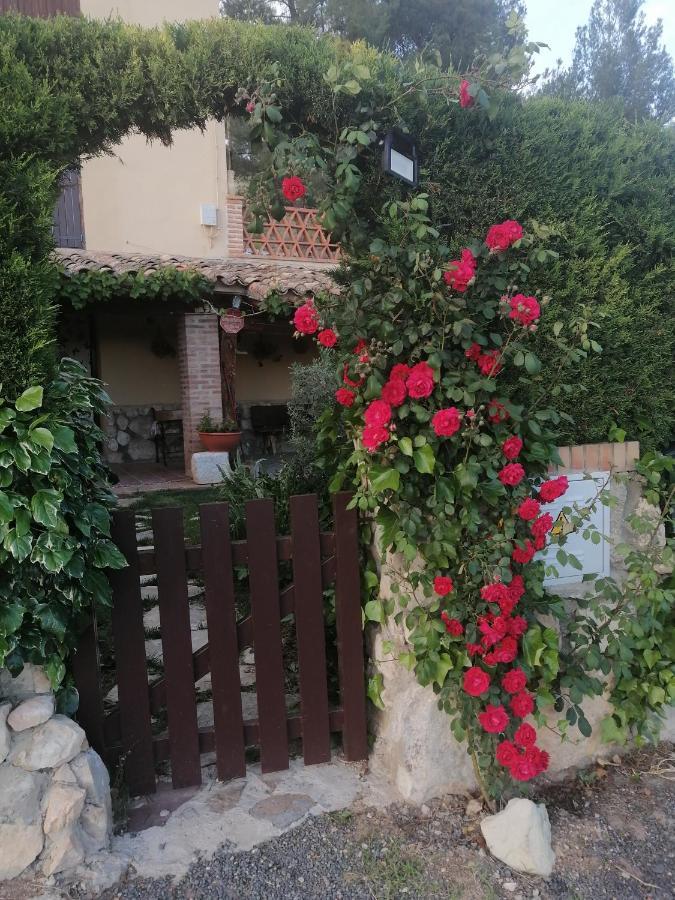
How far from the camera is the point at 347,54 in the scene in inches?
90.7

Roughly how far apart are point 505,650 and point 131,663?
1.26 m

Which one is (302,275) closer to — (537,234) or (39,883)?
(537,234)

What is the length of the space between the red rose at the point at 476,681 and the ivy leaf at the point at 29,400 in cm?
151

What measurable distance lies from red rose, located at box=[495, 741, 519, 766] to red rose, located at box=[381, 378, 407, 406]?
1119 mm

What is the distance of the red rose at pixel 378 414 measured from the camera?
1868mm

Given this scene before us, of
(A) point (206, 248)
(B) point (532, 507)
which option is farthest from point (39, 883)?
(A) point (206, 248)

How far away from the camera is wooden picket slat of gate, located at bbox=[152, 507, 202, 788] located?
2137 mm

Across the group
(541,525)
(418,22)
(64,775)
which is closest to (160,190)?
(418,22)

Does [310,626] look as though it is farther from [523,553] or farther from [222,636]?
[523,553]

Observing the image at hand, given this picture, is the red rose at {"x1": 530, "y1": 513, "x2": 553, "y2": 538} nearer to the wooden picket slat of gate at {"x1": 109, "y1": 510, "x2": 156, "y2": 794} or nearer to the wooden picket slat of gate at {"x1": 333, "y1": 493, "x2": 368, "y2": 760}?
the wooden picket slat of gate at {"x1": 333, "y1": 493, "x2": 368, "y2": 760}

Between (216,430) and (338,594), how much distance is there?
6429 millimetres

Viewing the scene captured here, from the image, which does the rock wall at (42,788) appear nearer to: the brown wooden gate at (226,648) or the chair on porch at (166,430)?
the brown wooden gate at (226,648)

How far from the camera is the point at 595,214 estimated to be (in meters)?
2.35

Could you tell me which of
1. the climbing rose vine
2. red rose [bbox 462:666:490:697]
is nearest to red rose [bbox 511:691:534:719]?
the climbing rose vine
